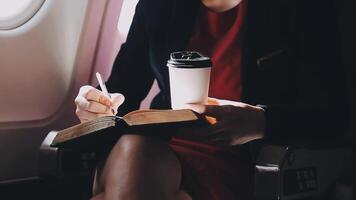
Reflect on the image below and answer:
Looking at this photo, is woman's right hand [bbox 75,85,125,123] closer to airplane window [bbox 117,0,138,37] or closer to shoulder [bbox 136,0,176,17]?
shoulder [bbox 136,0,176,17]

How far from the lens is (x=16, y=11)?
1568 millimetres

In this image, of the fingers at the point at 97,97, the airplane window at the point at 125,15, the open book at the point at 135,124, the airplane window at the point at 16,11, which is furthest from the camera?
the airplane window at the point at 125,15

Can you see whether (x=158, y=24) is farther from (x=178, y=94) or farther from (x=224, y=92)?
(x=178, y=94)

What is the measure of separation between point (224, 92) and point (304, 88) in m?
Result: 0.19

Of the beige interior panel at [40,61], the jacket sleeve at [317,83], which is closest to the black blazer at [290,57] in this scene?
the jacket sleeve at [317,83]

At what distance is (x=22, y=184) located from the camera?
1.70 metres

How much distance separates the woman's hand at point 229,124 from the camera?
95 centimetres

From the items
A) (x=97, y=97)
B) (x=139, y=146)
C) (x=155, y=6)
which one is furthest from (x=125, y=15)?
(x=139, y=146)

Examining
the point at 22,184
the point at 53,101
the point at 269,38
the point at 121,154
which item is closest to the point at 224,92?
the point at 269,38

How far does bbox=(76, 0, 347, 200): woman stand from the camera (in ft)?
3.43

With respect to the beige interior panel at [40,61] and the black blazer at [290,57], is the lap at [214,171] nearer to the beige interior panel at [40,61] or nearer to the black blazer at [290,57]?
the black blazer at [290,57]

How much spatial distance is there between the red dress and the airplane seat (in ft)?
0.42

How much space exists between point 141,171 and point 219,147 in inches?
13.0

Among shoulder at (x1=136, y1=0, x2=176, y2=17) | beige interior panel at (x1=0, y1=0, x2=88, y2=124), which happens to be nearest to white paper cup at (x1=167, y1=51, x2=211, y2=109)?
shoulder at (x1=136, y1=0, x2=176, y2=17)
